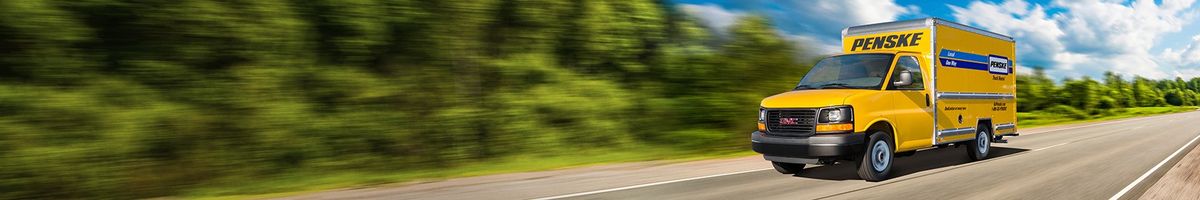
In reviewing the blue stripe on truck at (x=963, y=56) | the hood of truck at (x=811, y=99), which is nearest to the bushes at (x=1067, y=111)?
the blue stripe on truck at (x=963, y=56)

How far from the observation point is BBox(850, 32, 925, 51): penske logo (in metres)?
10.0

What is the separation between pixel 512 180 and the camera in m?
9.73

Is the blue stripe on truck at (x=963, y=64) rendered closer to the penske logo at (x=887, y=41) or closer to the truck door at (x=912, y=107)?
the penske logo at (x=887, y=41)

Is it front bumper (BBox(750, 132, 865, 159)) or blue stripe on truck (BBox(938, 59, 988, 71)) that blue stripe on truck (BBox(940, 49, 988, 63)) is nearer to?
blue stripe on truck (BBox(938, 59, 988, 71))

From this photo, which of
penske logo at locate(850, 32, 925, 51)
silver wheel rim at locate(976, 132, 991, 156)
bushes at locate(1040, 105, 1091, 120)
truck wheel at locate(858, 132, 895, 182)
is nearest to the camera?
truck wheel at locate(858, 132, 895, 182)

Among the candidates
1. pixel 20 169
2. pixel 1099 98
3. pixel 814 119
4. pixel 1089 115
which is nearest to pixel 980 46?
pixel 814 119

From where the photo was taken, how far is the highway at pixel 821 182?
7.69 metres

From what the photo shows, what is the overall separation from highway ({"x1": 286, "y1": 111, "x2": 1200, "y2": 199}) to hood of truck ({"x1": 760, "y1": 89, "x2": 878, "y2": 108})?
39.6 inches

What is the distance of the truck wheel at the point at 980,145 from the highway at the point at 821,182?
20 centimetres

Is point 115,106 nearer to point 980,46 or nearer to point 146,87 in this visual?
point 146,87

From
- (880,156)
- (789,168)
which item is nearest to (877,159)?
(880,156)

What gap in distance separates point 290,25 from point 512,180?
397 centimetres

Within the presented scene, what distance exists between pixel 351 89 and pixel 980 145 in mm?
10564

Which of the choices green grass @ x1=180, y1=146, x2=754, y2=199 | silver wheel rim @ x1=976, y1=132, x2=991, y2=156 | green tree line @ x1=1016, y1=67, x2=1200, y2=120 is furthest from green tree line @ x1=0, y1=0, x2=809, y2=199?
green tree line @ x1=1016, y1=67, x2=1200, y2=120
